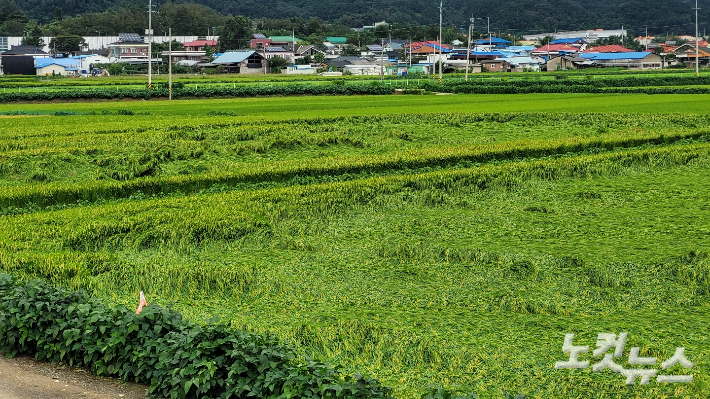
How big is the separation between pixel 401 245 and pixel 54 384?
539 centimetres

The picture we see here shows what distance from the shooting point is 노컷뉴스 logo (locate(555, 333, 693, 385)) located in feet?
21.8

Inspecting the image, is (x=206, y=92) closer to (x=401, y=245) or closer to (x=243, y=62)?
(x=243, y=62)

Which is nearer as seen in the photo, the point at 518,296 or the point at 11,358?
the point at 11,358

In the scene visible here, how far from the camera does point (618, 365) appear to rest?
22.7 ft

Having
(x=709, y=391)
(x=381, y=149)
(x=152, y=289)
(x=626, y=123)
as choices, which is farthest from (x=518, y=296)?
(x=626, y=123)

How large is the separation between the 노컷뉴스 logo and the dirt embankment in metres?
3.67

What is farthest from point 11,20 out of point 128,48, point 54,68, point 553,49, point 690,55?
point 690,55

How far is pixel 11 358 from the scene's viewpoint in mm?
7914

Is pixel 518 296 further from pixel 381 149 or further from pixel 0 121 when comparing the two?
pixel 0 121

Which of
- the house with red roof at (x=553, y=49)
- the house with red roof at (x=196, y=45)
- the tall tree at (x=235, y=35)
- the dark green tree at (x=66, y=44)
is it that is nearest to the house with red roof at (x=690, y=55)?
the house with red roof at (x=553, y=49)

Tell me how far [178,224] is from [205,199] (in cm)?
246

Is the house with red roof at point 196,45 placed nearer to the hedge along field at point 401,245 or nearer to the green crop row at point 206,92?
the green crop row at point 206,92

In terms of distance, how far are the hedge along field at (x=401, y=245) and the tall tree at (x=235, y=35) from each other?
337 ft

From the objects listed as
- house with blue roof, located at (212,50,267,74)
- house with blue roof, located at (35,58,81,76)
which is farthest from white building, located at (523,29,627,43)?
house with blue roof, located at (35,58,81,76)
